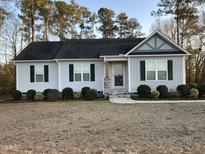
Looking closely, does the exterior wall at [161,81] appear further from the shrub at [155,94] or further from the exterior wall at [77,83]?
the exterior wall at [77,83]

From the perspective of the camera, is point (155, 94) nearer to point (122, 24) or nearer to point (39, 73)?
point (39, 73)

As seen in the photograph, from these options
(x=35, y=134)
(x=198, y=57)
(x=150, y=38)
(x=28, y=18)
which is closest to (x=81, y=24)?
(x=28, y=18)

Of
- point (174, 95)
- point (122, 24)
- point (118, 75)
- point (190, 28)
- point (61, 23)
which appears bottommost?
point (174, 95)

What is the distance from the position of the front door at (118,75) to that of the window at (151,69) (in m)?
2.24

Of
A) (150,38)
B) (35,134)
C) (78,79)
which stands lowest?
(35,134)

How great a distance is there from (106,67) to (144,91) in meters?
3.76

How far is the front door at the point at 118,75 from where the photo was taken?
68.2ft

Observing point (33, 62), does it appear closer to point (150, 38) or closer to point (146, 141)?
point (150, 38)

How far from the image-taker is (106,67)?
2039 cm

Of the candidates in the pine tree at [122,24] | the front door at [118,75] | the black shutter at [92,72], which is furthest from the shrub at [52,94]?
the pine tree at [122,24]

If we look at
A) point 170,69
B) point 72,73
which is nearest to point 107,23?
point 72,73

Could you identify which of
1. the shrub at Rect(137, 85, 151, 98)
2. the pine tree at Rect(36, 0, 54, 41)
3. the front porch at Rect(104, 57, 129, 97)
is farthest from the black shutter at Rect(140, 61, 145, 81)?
the pine tree at Rect(36, 0, 54, 41)

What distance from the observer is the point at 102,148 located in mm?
6070

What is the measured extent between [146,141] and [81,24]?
3126 centimetres
